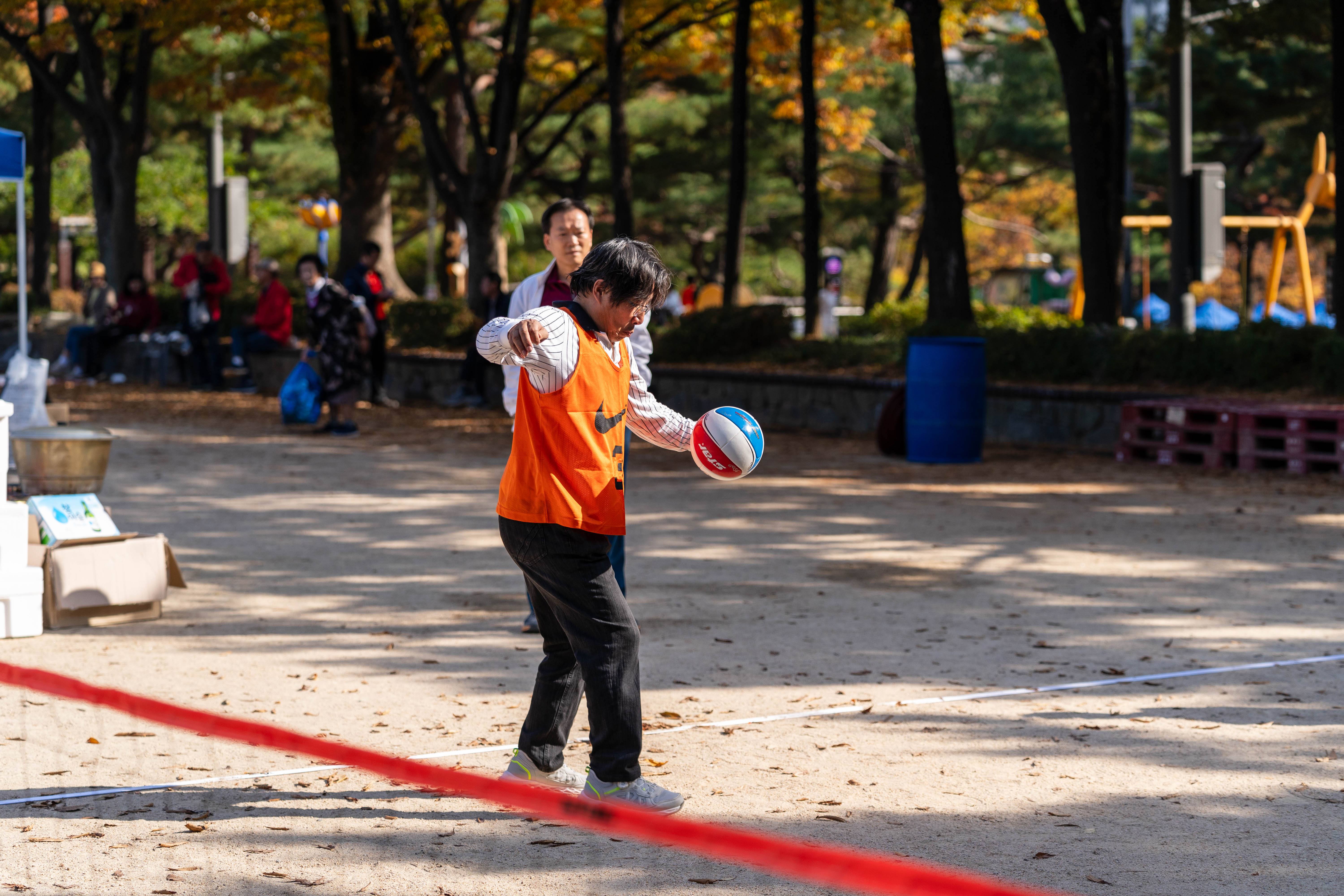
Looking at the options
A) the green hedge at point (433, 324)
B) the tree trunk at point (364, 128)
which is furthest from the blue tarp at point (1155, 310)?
the green hedge at point (433, 324)

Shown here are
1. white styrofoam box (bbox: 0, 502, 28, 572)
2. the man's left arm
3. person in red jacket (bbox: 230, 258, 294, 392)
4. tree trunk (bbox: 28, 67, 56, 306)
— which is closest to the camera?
the man's left arm

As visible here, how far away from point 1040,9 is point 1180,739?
13.7 metres

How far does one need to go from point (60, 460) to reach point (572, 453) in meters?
5.00

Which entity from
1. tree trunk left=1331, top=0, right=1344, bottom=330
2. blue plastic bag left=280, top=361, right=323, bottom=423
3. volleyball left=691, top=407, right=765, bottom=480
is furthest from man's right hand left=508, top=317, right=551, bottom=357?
tree trunk left=1331, top=0, right=1344, bottom=330

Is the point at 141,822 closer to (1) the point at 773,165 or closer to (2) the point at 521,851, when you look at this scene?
(2) the point at 521,851

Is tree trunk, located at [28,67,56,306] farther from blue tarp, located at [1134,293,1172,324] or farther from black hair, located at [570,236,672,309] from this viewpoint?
black hair, located at [570,236,672,309]

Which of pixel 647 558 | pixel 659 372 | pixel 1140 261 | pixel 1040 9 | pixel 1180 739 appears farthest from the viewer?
pixel 1140 261

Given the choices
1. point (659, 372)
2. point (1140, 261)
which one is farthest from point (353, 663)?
point (1140, 261)

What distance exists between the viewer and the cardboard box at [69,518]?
7.19 metres

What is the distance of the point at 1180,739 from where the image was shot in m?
5.29

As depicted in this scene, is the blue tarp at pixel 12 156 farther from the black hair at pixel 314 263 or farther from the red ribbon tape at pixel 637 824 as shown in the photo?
the black hair at pixel 314 263

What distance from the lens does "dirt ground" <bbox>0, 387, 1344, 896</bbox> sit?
4.16 m

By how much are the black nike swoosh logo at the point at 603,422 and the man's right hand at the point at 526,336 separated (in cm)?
31

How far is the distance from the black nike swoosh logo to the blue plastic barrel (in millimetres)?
9721
